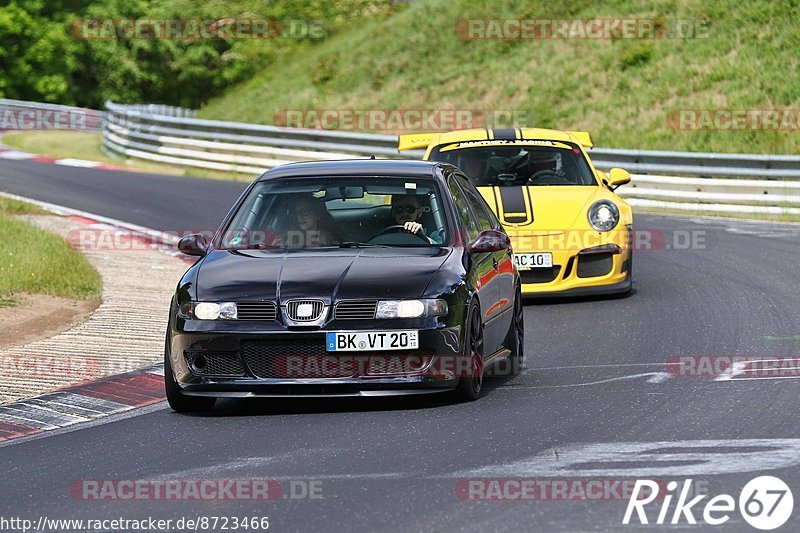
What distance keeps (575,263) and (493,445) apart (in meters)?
6.14

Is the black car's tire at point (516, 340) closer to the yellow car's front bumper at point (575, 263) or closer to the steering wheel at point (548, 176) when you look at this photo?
the yellow car's front bumper at point (575, 263)

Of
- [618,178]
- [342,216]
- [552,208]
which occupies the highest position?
[342,216]

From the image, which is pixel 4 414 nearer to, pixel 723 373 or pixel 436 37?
pixel 723 373

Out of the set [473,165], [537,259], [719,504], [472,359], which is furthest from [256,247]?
[473,165]

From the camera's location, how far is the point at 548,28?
137 ft

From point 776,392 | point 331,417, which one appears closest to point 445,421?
point 331,417

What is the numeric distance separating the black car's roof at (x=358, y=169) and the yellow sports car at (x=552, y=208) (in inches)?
136

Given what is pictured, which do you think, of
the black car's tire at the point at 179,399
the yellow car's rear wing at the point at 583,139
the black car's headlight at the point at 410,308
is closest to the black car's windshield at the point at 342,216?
the black car's headlight at the point at 410,308

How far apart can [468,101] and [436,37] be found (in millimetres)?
5753

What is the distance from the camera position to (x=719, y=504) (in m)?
5.86

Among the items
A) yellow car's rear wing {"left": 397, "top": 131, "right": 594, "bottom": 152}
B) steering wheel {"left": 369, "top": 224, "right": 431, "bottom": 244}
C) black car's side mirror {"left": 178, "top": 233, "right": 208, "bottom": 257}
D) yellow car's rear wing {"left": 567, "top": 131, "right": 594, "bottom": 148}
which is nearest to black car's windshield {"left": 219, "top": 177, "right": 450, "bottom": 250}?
steering wheel {"left": 369, "top": 224, "right": 431, "bottom": 244}

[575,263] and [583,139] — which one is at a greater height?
[583,139]
